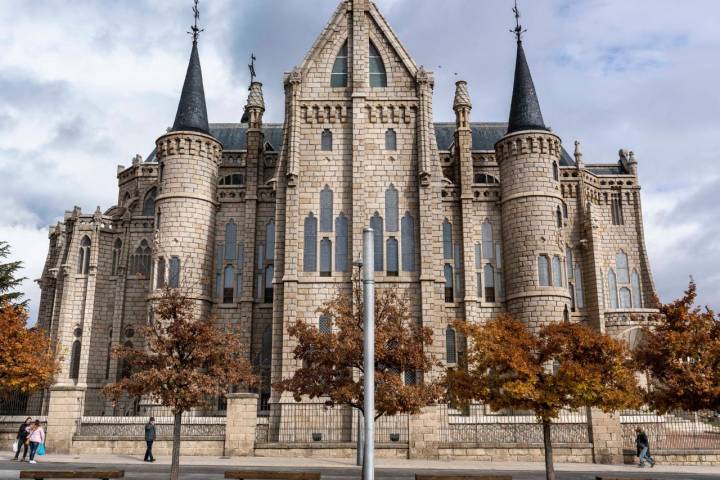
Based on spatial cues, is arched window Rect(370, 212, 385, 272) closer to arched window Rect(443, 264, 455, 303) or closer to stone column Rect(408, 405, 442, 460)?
arched window Rect(443, 264, 455, 303)

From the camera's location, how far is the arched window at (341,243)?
33125 mm

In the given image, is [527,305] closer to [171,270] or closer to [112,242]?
[171,270]

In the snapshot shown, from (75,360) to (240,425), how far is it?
19733 millimetres

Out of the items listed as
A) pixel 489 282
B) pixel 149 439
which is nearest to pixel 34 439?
pixel 149 439

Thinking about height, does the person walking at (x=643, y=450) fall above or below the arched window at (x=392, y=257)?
below

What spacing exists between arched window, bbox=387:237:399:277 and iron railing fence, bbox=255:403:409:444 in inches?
283

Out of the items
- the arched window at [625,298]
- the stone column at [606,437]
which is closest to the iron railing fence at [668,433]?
the stone column at [606,437]

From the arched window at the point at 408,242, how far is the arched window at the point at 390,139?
3.66 m

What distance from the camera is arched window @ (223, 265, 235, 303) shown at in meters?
38.8

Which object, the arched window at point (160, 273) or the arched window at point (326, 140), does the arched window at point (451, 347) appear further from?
the arched window at point (160, 273)

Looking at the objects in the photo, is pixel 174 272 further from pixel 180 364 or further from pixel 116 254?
pixel 180 364

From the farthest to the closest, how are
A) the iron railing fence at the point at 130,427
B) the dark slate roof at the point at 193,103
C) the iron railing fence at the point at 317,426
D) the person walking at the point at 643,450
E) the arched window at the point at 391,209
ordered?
the dark slate roof at the point at 193,103
the arched window at the point at 391,209
the iron railing fence at the point at 317,426
the iron railing fence at the point at 130,427
the person walking at the point at 643,450

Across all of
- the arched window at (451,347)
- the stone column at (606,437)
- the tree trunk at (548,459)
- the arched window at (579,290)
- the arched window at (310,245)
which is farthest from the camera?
the arched window at (579,290)

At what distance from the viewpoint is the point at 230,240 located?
130 feet
